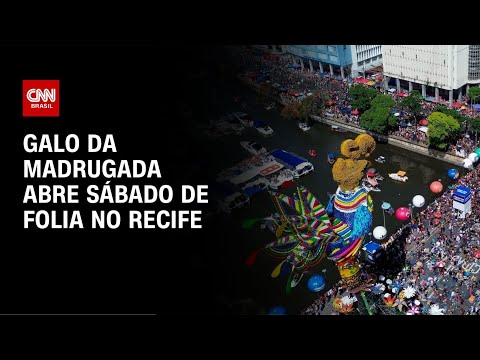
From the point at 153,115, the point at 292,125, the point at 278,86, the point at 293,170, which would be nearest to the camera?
the point at 153,115

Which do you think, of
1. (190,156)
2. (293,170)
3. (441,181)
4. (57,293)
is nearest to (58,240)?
(57,293)

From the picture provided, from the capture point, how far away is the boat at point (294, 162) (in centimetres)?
2980

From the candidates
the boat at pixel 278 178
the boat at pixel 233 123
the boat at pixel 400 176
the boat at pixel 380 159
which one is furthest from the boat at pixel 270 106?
the boat at pixel 400 176

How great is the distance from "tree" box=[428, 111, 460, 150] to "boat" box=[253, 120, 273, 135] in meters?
8.43

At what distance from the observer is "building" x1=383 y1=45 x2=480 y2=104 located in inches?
1299

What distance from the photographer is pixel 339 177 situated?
19.2 meters

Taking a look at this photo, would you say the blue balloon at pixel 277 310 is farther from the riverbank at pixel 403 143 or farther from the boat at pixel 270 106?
the boat at pixel 270 106

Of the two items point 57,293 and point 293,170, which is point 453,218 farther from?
point 57,293

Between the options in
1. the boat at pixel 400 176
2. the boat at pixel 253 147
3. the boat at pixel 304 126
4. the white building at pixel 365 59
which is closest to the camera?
the boat at pixel 400 176

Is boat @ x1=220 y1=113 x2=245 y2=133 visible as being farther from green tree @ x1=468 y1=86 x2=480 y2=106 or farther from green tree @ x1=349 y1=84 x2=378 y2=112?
green tree @ x1=468 y1=86 x2=480 y2=106

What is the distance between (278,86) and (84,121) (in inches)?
863

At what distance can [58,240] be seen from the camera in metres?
19.4

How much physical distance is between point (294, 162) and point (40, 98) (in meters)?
14.8

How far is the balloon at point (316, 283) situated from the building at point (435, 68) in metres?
16.4
